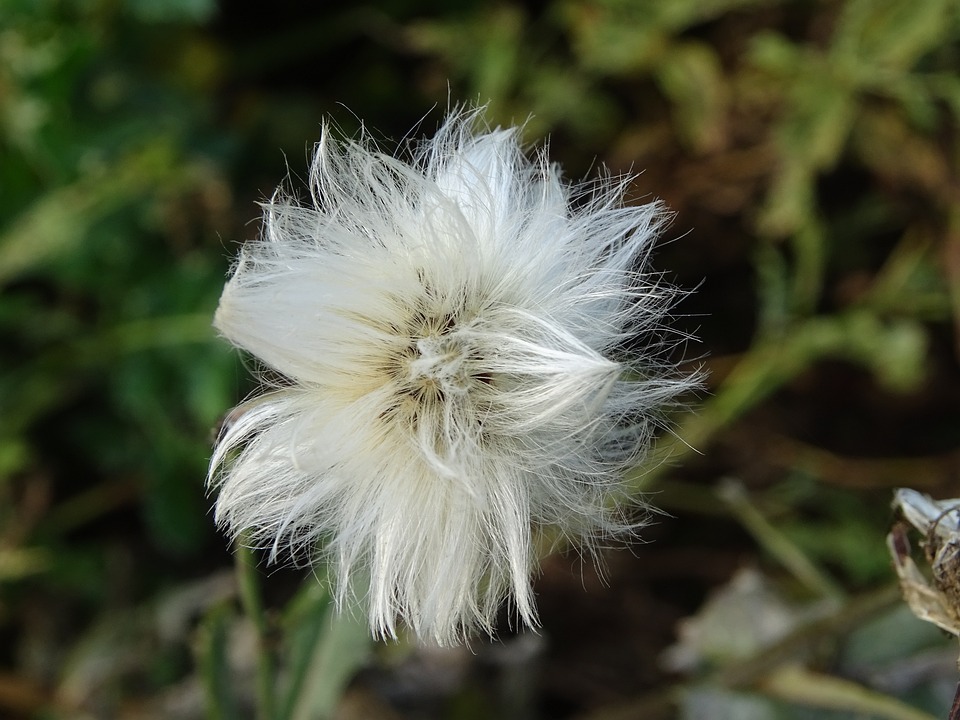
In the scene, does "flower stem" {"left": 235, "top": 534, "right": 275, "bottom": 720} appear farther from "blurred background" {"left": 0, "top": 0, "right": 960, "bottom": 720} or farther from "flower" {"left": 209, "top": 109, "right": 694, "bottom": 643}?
"blurred background" {"left": 0, "top": 0, "right": 960, "bottom": 720}

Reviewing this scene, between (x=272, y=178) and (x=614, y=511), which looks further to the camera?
(x=272, y=178)

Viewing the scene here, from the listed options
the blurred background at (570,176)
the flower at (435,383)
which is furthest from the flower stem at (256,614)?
the blurred background at (570,176)

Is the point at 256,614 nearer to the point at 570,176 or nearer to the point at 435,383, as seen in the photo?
the point at 435,383

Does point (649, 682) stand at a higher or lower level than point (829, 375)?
lower

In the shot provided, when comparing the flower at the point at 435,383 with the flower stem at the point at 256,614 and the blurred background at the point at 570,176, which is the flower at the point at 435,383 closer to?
the flower stem at the point at 256,614

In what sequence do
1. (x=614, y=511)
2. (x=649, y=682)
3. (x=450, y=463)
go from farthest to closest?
(x=649, y=682), (x=614, y=511), (x=450, y=463)

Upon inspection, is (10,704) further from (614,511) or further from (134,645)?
(614,511)

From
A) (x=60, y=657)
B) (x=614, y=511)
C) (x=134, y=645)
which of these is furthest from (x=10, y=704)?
(x=614, y=511)
